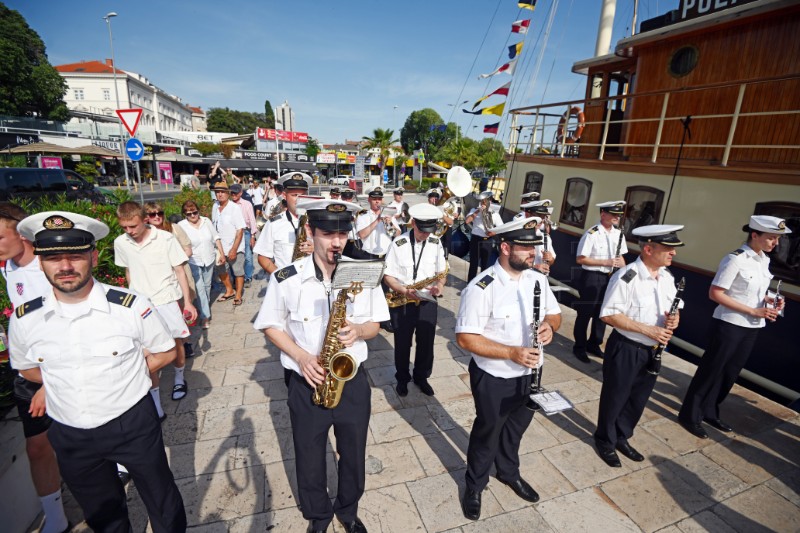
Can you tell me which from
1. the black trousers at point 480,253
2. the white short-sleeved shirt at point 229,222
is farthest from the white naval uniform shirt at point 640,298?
the white short-sleeved shirt at point 229,222

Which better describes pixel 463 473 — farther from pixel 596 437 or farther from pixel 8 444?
pixel 8 444

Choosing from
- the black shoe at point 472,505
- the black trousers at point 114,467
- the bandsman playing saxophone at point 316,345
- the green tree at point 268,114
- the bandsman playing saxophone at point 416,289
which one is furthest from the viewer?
the green tree at point 268,114

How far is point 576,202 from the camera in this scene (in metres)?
9.78

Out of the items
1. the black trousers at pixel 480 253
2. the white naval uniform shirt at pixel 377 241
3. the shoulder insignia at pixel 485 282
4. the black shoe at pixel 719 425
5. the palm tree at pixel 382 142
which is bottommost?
the black shoe at pixel 719 425

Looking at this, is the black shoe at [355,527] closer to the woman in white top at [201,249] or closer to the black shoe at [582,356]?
the black shoe at [582,356]

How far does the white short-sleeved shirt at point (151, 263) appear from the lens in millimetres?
4320

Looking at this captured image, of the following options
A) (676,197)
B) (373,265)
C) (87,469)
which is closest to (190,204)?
(87,469)

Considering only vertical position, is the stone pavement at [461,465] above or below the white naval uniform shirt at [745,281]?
below

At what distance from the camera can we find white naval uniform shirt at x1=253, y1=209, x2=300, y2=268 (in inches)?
217

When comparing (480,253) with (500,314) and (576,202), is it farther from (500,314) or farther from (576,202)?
(500,314)

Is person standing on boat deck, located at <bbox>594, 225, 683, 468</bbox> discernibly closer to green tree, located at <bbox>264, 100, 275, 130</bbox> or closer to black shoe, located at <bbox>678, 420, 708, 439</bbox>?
black shoe, located at <bbox>678, 420, 708, 439</bbox>

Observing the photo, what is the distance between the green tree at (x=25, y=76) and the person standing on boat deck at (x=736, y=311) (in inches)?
2301

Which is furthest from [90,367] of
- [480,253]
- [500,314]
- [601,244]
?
[480,253]

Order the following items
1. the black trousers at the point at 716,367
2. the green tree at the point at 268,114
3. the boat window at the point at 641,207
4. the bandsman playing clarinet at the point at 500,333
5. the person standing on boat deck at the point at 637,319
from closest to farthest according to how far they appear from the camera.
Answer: the bandsman playing clarinet at the point at 500,333, the person standing on boat deck at the point at 637,319, the black trousers at the point at 716,367, the boat window at the point at 641,207, the green tree at the point at 268,114
